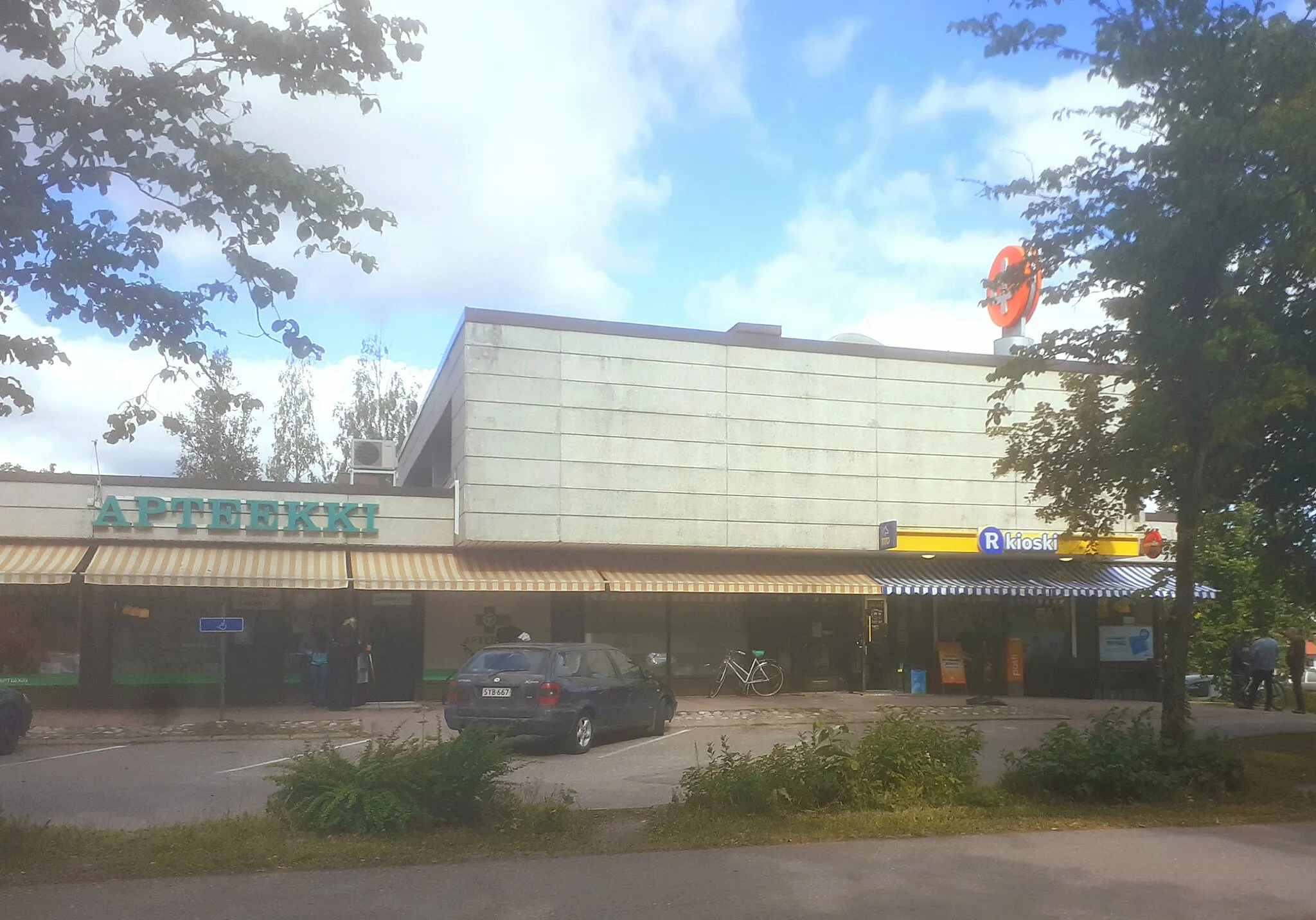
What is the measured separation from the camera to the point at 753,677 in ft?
82.5

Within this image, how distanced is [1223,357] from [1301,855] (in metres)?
4.45

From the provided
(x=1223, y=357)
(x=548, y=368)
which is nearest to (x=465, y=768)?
(x=1223, y=357)

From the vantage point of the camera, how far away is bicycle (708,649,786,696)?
82.5 ft

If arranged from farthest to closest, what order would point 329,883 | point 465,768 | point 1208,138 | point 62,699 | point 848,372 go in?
point 848,372
point 62,699
point 1208,138
point 465,768
point 329,883

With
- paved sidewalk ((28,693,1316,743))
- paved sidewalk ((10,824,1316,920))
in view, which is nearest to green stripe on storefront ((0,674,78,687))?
paved sidewalk ((28,693,1316,743))

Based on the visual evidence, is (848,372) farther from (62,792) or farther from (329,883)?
(329,883)

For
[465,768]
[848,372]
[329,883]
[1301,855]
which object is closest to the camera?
[329,883]

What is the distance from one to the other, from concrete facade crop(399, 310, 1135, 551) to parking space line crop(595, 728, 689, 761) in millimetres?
5436

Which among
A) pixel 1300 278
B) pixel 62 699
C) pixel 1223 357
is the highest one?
pixel 1300 278

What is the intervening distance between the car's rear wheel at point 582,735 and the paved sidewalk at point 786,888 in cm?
708

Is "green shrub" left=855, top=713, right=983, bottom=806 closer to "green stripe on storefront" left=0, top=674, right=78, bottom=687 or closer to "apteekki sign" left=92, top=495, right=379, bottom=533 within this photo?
"apteekki sign" left=92, top=495, right=379, bottom=533

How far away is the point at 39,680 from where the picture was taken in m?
21.6

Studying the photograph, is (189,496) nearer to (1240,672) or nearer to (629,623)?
(629,623)

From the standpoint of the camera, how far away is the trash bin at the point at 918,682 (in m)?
26.3
